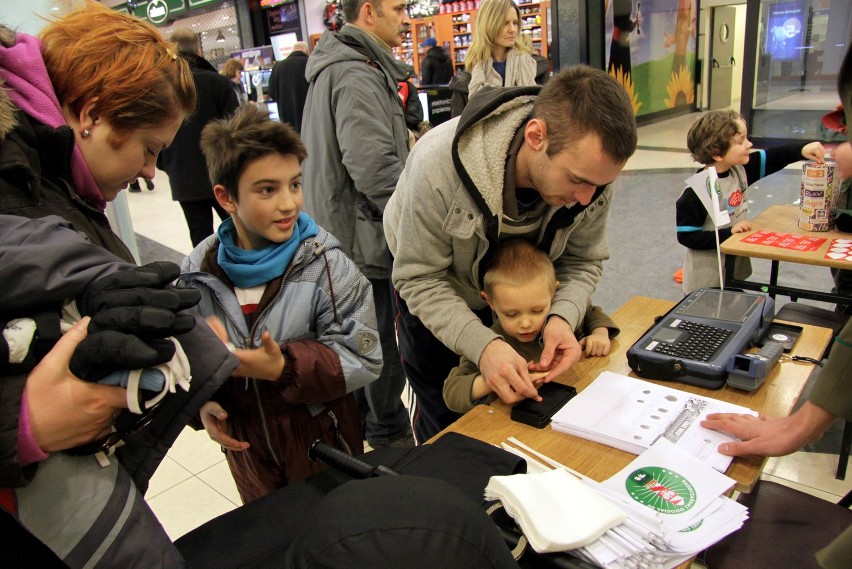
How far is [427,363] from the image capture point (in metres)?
1.89

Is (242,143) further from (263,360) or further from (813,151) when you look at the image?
(813,151)

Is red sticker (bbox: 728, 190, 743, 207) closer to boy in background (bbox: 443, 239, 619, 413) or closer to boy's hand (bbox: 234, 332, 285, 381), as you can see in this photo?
boy in background (bbox: 443, 239, 619, 413)

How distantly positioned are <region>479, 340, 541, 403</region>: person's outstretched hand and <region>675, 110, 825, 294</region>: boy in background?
1.81 meters

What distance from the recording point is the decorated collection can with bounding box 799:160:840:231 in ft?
8.29

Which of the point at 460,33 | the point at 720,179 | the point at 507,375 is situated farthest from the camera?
the point at 460,33

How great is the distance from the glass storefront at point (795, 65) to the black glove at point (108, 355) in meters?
7.81

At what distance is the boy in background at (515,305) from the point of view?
1.56 metres

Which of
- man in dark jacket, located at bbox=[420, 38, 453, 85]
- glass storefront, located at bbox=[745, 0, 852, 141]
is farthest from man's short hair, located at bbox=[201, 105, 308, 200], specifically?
man in dark jacket, located at bbox=[420, 38, 453, 85]

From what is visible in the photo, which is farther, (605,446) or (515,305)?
(515,305)

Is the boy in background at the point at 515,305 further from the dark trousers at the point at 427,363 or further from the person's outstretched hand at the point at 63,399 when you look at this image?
the person's outstretched hand at the point at 63,399

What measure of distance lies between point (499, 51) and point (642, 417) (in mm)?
3024

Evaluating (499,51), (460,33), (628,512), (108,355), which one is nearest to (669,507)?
(628,512)

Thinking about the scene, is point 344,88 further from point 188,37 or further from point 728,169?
point 188,37

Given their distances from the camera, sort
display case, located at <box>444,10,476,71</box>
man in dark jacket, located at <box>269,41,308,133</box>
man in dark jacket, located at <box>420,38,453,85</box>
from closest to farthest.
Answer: man in dark jacket, located at <box>269,41,308,133</box> < man in dark jacket, located at <box>420,38,453,85</box> < display case, located at <box>444,10,476,71</box>
